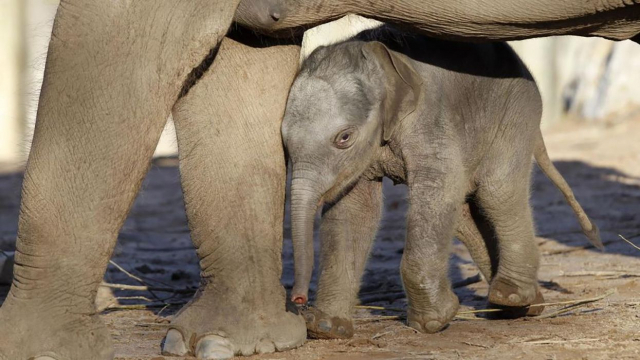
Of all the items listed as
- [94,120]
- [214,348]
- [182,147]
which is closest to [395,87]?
[182,147]

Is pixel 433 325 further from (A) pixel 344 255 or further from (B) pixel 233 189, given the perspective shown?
(B) pixel 233 189

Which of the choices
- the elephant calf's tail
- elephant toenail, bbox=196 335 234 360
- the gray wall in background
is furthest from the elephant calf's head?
the gray wall in background

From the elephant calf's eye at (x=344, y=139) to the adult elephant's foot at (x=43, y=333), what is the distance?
1004 millimetres

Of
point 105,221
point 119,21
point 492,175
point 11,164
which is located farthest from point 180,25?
point 11,164

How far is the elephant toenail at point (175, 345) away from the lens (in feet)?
11.5

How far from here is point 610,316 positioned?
3801mm

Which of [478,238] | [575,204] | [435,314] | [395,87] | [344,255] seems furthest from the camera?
[575,204]

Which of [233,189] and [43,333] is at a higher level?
[233,189]

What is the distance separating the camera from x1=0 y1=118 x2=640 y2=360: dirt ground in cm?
348

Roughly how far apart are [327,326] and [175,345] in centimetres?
51

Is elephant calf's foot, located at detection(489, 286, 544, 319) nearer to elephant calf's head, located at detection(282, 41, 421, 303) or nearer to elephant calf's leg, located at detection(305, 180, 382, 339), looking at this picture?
elephant calf's leg, located at detection(305, 180, 382, 339)

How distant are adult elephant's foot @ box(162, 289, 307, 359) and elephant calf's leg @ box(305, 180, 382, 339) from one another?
17 centimetres

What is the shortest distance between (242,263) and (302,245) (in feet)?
0.81

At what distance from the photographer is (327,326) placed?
3748 millimetres
